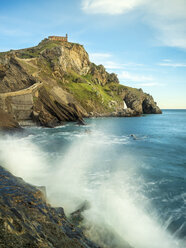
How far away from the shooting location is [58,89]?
227 feet

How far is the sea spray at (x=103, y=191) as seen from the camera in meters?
7.98

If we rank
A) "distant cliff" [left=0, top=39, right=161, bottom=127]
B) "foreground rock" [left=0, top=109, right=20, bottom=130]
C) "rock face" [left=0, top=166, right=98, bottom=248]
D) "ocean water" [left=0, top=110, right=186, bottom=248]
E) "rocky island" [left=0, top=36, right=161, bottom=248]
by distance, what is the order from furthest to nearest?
1. "distant cliff" [left=0, top=39, right=161, bottom=127]
2. "foreground rock" [left=0, top=109, right=20, bottom=130]
3. "ocean water" [left=0, top=110, right=186, bottom=248]
4. "rocky island" [left=0, top=36, right=161, bottom=248]
5. "rock face" [left=0, top=166, right=98, bottom=248]

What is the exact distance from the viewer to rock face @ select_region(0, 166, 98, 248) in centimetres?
391

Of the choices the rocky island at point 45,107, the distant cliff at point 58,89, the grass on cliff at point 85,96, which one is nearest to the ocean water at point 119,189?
the rocky island at point 45,107

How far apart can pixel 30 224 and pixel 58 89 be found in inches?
2674

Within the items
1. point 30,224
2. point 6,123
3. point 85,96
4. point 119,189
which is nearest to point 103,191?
point 119,189

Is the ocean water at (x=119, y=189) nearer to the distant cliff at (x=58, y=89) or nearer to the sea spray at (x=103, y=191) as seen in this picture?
the sea spray at (x=103, y=191)

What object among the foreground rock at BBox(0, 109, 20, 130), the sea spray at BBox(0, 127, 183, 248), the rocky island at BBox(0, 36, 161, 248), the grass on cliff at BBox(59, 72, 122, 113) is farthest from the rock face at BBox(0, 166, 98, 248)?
the grass on cliff at BBox(59, 72, 122, 113)

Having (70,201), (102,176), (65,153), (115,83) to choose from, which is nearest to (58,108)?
(65,153)

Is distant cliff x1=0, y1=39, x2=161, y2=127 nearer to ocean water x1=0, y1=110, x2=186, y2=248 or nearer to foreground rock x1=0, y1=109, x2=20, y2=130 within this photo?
foreground rock x1=0, y1=109, x2=20, y2=130

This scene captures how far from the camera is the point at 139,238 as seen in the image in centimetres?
796

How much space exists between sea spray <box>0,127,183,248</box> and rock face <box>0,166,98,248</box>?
82.5 inches

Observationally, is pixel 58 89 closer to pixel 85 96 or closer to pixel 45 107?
pixel 45 107

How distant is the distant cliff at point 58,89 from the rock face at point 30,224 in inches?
1543
